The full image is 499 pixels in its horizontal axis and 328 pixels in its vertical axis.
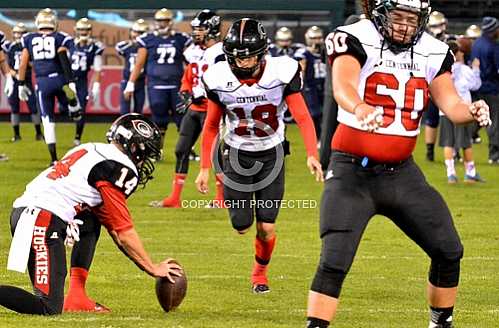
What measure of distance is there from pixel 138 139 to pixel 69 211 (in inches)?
20.8

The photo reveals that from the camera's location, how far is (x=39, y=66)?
15.6 meters

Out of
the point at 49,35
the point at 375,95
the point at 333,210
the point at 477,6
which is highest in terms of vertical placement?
the point at 375,95

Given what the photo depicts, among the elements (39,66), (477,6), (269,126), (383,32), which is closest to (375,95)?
(383,32)

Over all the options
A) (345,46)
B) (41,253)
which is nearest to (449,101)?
(345,46)

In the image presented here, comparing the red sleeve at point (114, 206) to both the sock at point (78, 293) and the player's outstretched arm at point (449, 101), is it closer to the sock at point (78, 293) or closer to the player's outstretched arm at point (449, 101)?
the sock at point (78, 293)

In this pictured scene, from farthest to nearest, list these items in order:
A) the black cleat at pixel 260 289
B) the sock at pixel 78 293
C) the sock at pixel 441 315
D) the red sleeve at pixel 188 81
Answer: the red sleeve at pixel 188 81 → the black cleat at pixel 260 289 → the sock at pixel 78 293 → the sock at pixel 441 315

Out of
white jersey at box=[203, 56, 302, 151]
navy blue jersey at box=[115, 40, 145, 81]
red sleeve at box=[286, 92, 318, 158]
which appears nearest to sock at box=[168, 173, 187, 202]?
white jersey at box=[203, 56, 302, 151]

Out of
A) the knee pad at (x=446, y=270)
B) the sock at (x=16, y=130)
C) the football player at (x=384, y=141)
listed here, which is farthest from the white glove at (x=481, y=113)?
the sock at (x=16, y=130)

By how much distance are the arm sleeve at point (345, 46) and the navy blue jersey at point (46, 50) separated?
1030 centimetres

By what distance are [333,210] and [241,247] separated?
181 inches

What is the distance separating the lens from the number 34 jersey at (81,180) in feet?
20.9

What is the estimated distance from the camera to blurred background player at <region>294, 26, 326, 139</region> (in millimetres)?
19625

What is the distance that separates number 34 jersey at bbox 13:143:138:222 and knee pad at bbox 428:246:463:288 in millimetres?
1562

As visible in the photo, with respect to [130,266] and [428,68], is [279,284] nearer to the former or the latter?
[130,266]
